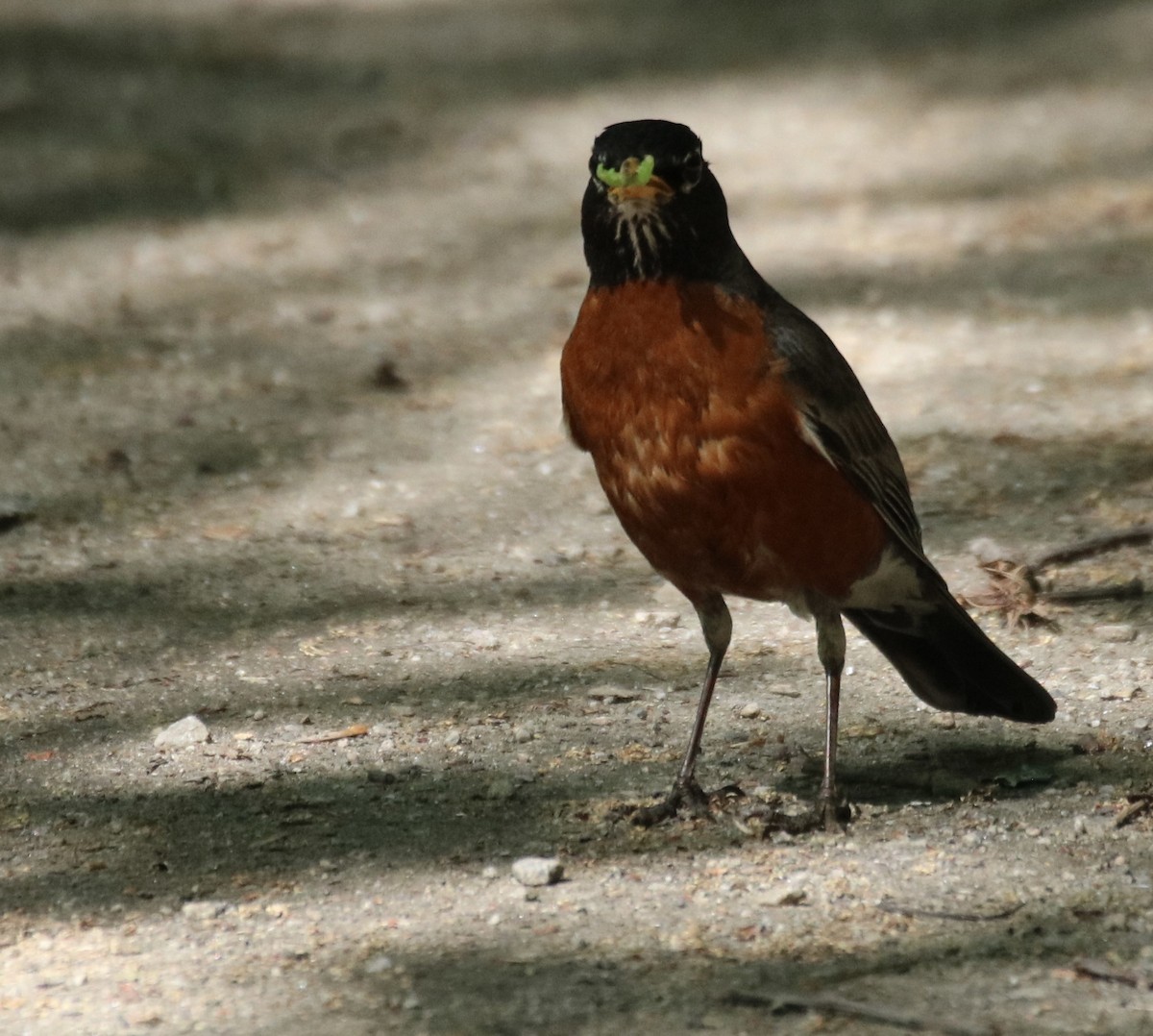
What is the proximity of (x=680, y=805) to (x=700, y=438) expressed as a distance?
2.75ft

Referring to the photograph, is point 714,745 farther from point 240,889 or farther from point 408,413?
point 408,413

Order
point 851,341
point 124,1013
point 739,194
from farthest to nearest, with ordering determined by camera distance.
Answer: point 739,194 < point 851,341 < point 124,1013

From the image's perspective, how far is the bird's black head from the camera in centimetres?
400

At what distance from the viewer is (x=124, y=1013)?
10.9ft

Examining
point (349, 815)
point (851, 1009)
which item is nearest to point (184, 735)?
point (349, 815)

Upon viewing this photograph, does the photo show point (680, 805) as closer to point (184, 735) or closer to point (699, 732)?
point (699, 732)

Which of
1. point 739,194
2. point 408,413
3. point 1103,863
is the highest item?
point 739,194

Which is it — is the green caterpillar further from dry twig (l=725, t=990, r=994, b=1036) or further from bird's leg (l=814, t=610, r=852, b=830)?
dry twig (l=725, t=990, r=994, b=1036)

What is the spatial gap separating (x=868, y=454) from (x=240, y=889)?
172 cm

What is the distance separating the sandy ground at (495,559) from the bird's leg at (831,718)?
3.6 inches

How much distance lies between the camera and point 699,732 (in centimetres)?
437

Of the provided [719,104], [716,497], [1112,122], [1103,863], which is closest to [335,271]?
[719,104]

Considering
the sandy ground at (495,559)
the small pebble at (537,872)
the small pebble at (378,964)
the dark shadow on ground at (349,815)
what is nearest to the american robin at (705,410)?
the dark shadow on ground at (349,815)

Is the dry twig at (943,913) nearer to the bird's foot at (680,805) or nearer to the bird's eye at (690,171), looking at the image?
the bird's foot at (680,805)
